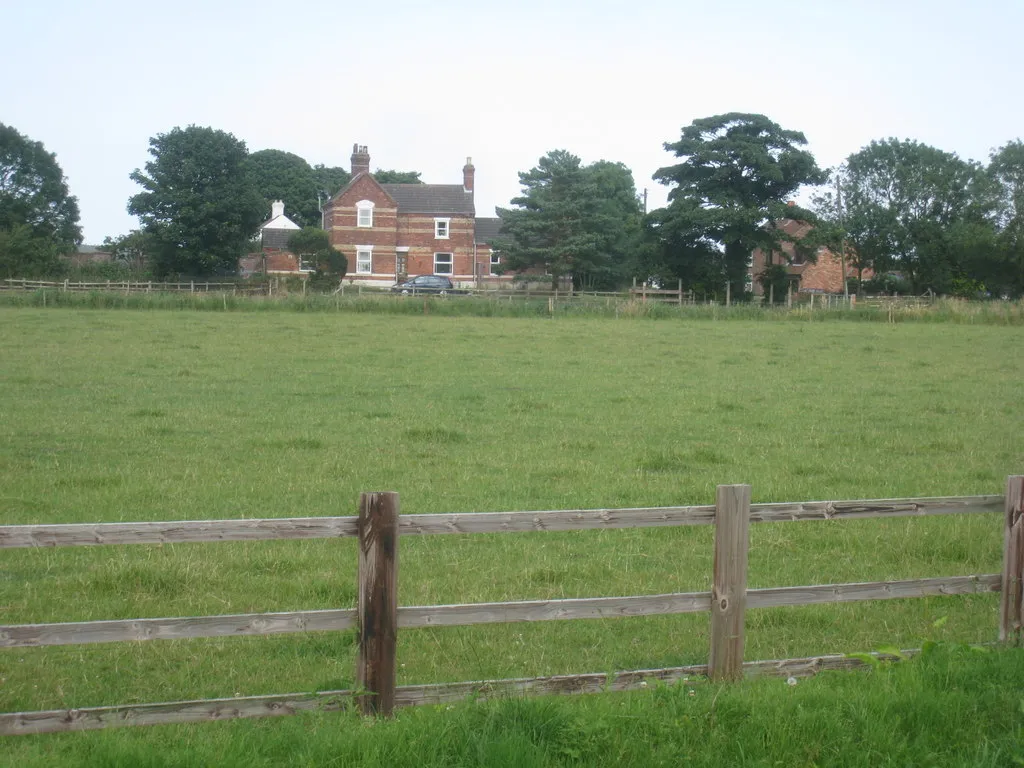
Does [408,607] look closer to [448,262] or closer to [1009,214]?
[448,262]

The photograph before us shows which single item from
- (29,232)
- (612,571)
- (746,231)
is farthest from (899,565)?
(29,232)

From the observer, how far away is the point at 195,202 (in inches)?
2869

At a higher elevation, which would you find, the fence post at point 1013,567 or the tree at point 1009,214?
the tree at point 1009,214

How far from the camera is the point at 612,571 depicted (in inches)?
357

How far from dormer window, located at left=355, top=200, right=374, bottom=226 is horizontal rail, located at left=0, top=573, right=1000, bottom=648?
77896mm

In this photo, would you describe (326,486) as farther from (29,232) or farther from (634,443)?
(29,232)

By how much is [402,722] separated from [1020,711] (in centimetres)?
347

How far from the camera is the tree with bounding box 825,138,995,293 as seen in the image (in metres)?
82.2

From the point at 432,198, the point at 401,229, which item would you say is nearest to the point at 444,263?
the point at 401,229

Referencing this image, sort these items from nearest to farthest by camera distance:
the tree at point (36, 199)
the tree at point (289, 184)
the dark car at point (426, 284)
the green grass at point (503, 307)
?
the green grass at point (503, 307) → the dark car at point (426, 284) → the tree at point (36, 199) → the tree at point (289, 184)

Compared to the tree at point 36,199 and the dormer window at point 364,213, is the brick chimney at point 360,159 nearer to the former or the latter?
the dormer window at point 364,213

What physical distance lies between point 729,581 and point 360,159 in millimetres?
81194

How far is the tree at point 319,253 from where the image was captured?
68.7m

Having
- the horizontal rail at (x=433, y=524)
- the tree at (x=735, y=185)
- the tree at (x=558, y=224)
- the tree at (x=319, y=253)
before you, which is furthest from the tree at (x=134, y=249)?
the horizontal rail at (x=433, y=524)
